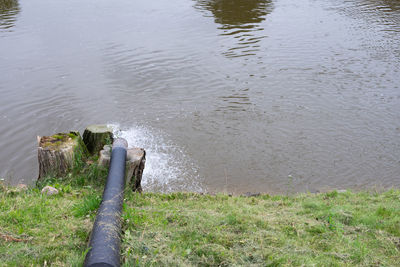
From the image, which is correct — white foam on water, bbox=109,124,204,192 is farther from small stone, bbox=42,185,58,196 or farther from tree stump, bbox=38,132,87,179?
small stone, bbox=42,185,58,196

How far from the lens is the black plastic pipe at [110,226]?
322 cm

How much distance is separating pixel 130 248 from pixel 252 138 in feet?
16.5

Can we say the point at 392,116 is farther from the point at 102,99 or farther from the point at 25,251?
the point at 25,251

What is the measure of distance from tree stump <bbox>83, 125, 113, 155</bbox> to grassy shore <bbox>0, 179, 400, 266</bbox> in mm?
951

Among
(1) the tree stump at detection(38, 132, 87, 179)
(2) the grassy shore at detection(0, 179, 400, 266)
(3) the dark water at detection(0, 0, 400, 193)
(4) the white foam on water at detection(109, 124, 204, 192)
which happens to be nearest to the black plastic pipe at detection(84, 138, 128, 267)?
(2) the grassy shore at detection(0, 179, 400, 266)

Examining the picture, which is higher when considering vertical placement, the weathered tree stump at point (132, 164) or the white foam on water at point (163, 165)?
the weathered tree stump at point (132, 164)

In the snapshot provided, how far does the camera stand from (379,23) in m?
16.5

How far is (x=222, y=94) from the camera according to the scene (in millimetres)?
10297

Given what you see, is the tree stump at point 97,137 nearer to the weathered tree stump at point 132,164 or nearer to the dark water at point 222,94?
the weathered tree stump at point 132,164

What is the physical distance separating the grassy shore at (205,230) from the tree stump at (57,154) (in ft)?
0.76

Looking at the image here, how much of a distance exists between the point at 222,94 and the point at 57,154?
5655 mm

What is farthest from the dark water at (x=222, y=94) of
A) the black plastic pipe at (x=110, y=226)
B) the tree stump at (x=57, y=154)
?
the black plastic pipe at (x=110, y=226)

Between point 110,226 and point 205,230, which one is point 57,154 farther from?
point 205,230

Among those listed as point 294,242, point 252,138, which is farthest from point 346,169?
point 294,242
